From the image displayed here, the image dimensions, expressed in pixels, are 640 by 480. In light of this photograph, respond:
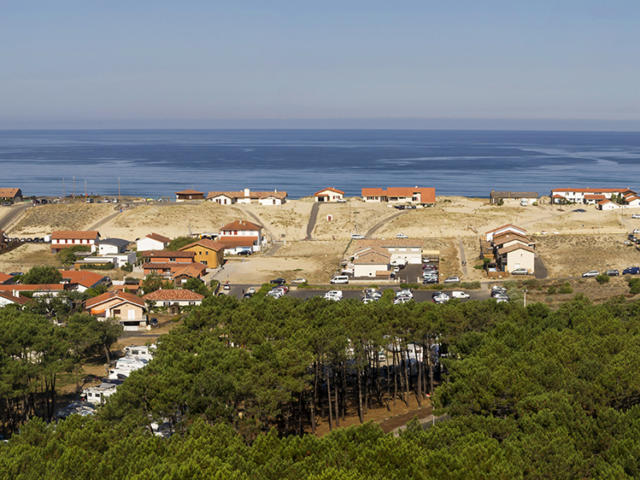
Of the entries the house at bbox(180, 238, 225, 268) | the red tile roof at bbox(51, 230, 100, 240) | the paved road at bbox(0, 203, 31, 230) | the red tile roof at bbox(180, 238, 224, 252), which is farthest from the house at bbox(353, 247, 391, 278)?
the paved road at bbox(0, 203, 31, 230)

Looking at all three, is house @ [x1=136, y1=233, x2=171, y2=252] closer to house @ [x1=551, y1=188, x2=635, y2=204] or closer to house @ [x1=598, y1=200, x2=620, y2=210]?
house @ [x1=551, y1=188, x2=635, y2=204]

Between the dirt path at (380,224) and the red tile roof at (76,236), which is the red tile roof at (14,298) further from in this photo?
the dirt path at (380,224)

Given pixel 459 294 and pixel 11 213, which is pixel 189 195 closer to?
pixel 11 213

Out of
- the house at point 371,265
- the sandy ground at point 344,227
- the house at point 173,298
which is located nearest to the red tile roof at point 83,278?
the house at point 173,298

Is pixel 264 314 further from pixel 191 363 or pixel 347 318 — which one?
pixel 191 363

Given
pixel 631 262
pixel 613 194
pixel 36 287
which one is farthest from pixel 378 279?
pixel 613 194

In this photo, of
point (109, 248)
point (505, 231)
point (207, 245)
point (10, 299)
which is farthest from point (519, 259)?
point (10, 299)

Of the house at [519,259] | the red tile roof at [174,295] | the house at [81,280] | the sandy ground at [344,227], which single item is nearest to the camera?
the red tile roof at [174,295]
